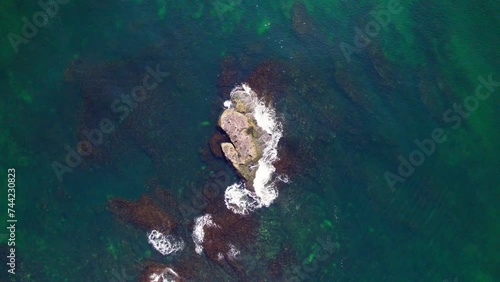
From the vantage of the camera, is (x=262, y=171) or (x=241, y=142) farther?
(x=262, y=171)

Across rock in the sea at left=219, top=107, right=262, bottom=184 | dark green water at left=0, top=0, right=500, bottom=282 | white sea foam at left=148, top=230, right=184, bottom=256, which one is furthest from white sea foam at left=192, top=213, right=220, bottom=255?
rock in the sea at left=219, top=107, right=262, bottom=184

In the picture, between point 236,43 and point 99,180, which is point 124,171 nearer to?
point 99,180

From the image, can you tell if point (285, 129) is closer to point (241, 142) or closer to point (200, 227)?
A: point (241, 142)

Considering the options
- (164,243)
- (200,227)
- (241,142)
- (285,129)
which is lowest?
(200,227)

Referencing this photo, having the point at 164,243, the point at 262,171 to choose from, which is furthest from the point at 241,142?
the point at 164,243

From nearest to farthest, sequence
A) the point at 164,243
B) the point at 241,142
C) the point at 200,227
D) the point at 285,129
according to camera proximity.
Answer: the point at 241,142 < the point at 285,129 < the point at 200,227 < the point at 164,243

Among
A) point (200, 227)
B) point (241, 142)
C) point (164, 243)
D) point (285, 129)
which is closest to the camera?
point (241, 142)

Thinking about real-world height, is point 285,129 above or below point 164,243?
above

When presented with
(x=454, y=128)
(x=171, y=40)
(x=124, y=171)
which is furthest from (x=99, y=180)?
(x=454, y=128)

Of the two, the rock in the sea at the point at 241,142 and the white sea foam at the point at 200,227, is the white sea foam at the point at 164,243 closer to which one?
the white sea foam at the point at 200,227
